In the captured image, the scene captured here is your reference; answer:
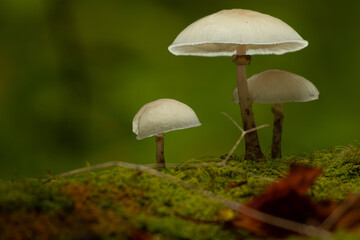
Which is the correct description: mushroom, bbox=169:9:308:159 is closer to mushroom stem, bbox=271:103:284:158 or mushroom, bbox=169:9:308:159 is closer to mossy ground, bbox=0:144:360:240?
mushroom stem, bbox=271:103:284:158

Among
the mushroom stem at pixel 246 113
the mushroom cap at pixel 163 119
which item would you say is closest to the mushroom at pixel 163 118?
the mushroom cap at pixel 163 119

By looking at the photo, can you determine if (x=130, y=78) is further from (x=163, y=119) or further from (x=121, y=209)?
(x=121, y=209)

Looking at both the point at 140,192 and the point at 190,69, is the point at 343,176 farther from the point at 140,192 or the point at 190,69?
the point at 190,69

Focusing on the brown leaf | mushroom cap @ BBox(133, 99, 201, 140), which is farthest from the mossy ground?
mushroom cap @ BBox(133, 99, 201, 140)

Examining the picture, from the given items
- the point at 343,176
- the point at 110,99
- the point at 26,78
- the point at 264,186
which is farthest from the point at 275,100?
the point at 26,78

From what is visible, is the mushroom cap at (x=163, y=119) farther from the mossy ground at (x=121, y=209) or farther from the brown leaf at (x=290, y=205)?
the brown leaf at (x=290, y=205)

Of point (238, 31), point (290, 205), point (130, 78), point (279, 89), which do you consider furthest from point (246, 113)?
point (130, 78)
